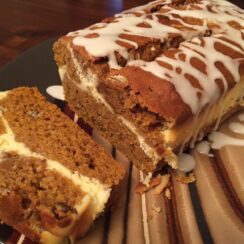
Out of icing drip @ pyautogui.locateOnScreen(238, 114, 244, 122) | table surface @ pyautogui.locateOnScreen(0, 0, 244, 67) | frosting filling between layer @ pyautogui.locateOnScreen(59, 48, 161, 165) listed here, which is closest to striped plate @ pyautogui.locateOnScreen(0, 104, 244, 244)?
frosting filling between layer @ pyautogui.locateOnScreen(59, 48, 161, 165)

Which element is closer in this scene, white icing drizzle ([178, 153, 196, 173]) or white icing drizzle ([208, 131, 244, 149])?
white icing drizzle ([178, 153, 196, 173])

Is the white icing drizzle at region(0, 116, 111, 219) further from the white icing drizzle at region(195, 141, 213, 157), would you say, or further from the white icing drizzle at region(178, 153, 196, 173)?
the white icing drizzle at region(195, 141, 213, 157)

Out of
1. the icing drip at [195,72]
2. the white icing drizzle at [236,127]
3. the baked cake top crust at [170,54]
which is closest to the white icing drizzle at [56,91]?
the baked cake top crust at [170,54]

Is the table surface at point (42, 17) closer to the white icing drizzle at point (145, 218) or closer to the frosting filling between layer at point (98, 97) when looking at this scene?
the frosting filling between layer at point (98, 97)

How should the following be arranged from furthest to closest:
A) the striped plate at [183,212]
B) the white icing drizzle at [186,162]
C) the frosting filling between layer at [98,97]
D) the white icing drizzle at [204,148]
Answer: the white icing drizzle at [204,148]
the white icing drizzle at [186,162]
the frosting filling between layer at [98,97]
the striped plate at [183,212]

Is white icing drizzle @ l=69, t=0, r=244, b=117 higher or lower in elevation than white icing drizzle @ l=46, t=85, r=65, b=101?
higher

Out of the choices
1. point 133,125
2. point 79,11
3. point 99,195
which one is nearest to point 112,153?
point 133,125
